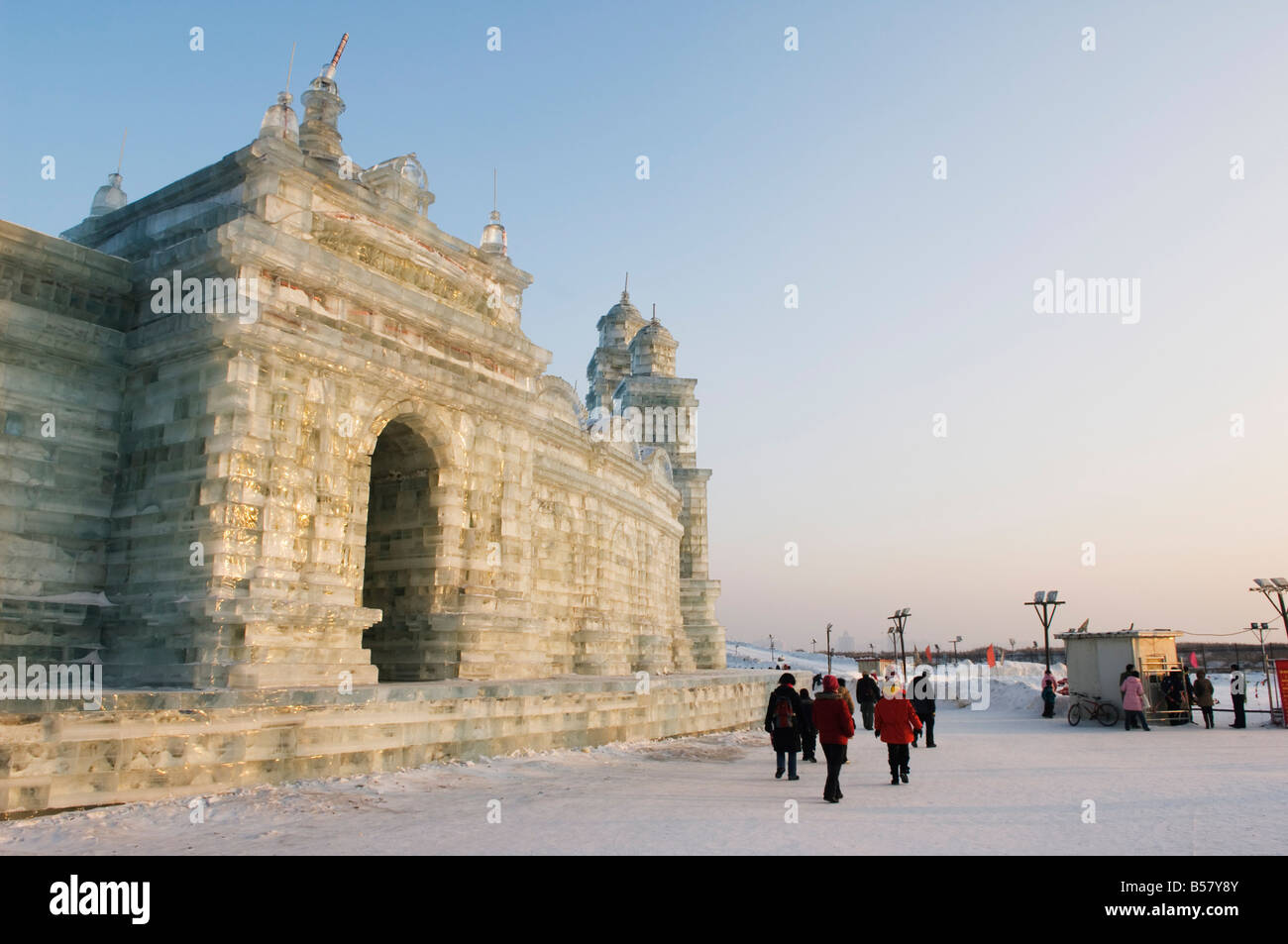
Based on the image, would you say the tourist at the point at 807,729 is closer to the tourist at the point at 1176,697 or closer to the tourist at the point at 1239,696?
the tourist at the point at 1176,697

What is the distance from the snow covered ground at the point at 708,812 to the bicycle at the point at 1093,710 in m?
7.16

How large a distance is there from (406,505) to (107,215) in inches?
263

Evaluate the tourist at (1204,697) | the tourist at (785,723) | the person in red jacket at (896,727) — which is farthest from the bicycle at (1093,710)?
the tourist at (785,723)

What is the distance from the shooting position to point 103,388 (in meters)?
12.1

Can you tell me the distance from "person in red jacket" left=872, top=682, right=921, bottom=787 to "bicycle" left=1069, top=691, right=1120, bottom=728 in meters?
12.4

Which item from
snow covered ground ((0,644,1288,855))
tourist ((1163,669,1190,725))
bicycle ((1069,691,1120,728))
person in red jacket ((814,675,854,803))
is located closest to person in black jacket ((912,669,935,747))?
snow covered ground ((0,644,1288,855))

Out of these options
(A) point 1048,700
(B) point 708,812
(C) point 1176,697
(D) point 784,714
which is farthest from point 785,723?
(A) point 1048,700

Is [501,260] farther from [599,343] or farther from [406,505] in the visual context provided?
[599,343]

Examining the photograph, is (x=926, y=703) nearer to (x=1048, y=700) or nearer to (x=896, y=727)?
(x=896, y=727)

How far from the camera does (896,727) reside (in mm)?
10820

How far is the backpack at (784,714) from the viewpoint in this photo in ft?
39.2

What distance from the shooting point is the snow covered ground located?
7078 millimetres

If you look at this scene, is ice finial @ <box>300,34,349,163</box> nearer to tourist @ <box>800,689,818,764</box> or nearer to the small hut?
tourist @ <box>800,689,818,764</box>

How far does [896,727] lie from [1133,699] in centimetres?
1159
